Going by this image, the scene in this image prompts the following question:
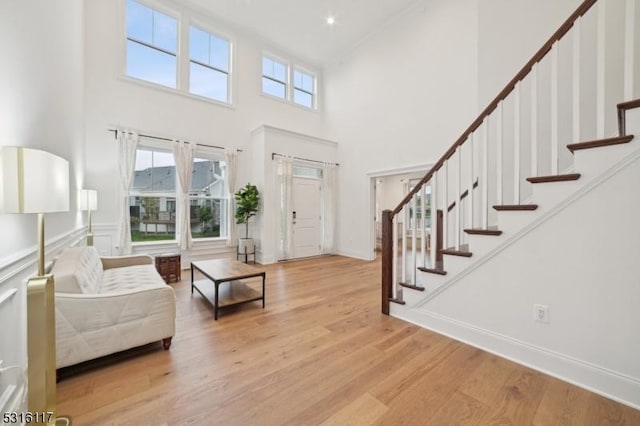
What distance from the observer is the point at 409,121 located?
16.6 ft

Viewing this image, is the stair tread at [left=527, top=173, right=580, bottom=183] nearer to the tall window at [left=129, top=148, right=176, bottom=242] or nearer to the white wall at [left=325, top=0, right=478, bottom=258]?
the white wall at [left=325, top=0, right=478, bottom=258]

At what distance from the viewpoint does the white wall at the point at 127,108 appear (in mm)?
4227

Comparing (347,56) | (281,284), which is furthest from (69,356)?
(347,56)

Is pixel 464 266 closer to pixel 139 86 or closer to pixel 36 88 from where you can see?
pixel 36 88

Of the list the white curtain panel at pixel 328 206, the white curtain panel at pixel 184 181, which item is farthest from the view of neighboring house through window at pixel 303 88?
the white curtain panel at pixel 184 181

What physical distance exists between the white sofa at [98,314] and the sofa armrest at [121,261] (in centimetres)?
89

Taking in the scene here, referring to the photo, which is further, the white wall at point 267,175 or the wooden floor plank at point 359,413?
the white wall at point 267,175

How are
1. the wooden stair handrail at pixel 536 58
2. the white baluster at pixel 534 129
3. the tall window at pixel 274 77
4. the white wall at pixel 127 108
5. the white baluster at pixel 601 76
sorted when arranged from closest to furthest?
the white baluster at pixel 601 76 < the wooden stair handrail at pixel 536 58 < the white baluster at pixel 534 129 < the white wall at pixel 127 108 < the tall window at pixel 274 77

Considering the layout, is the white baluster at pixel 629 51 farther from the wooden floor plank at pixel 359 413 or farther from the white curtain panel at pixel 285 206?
the white curtain panel at pixel 285 206

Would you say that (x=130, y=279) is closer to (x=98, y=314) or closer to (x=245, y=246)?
(x=98, y=314)

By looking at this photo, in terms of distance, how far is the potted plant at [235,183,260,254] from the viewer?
5316 mm

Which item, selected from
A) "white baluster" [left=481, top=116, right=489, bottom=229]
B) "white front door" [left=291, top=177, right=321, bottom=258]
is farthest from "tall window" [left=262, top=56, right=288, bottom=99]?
"white baluster" [left=481, top=116, right=489, bottom=229]

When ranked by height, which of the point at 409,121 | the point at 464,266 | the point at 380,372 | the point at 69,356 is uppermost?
the point at 409,121

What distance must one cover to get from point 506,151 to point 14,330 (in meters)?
4.54
